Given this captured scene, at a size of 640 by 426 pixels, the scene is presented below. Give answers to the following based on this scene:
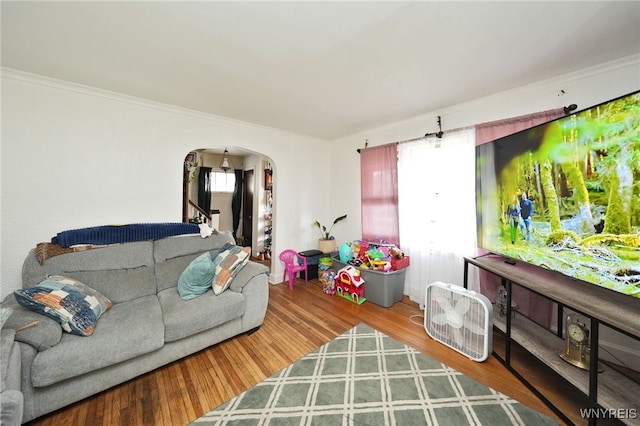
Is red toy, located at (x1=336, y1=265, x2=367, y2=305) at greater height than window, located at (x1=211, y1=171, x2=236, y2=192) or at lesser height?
lesser

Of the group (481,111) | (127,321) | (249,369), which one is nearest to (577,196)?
(481,111)

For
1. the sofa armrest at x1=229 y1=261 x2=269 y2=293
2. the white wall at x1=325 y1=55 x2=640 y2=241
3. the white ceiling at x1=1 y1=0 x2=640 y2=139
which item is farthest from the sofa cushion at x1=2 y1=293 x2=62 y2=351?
the white wall at x1=325 y1=55 x2=640 y2=241

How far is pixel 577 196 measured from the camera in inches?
57.4

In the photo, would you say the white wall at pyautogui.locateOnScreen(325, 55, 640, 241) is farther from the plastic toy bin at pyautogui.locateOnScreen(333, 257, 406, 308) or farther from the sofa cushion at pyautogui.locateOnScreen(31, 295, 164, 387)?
the sofa cushion at pyautogui.locateOnScreen(31, 295, 164, 387)

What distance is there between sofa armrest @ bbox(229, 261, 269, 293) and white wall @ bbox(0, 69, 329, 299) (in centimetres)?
115

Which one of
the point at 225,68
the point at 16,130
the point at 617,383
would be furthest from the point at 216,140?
the point at 617,383

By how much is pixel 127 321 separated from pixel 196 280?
54 centimetres

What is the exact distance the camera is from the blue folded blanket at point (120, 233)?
6.61ft

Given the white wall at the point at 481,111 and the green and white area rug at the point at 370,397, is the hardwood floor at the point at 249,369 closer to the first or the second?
the green and white area rug at the point at 370,397

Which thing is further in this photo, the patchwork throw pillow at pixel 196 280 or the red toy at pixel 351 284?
the red toy at pixel 351 284

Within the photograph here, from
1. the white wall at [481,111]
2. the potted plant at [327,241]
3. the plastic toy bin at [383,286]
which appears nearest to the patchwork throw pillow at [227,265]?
the plastic toy bin at [383,286]

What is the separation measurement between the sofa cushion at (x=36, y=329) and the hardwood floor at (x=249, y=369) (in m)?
0.49

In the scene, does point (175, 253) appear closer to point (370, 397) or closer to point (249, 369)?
point (249, 369)

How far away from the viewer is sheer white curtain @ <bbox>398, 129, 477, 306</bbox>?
99.5 inches
